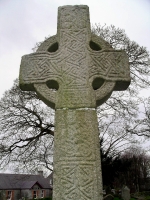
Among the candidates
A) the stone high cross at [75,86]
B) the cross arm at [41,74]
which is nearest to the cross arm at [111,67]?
the stone high cross at [75,86]

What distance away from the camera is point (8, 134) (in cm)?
1385

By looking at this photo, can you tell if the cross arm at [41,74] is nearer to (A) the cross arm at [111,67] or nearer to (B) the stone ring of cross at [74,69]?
(B) the stone ring of cross at [74,69]

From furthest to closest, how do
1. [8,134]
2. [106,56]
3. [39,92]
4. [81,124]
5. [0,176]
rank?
1. [0,176]
2. [8,134]
3. [106,56]
4. [39,92]
5. [81,124]

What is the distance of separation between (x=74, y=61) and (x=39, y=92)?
0.70 m

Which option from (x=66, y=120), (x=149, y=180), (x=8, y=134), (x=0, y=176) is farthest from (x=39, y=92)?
(x=149, y=180)

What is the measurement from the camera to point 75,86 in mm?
3035

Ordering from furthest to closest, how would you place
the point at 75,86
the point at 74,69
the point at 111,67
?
the point at 111,67
the point at 74,69
the point at 75,86

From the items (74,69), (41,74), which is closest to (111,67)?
(74,69)

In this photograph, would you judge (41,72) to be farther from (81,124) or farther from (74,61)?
(81,124)

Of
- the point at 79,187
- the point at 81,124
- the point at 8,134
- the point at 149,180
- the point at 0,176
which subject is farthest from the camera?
the point at 149,180

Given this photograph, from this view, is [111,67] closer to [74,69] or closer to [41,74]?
[74,69]

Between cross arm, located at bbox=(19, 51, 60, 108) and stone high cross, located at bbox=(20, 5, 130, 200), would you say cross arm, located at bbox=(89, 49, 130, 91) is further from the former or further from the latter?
cross arm, located at bbox=(19, 51, 60, 108)

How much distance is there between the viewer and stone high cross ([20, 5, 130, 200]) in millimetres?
2523

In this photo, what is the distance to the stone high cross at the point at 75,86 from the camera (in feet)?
8.28
